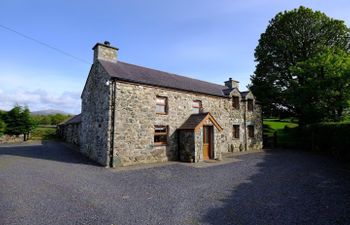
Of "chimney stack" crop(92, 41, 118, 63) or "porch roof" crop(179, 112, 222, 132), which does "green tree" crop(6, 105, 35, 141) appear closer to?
"chimney stack" crop(92, 41, 118, 63)

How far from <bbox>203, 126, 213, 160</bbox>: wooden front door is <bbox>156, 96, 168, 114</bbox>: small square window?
345 centimetres

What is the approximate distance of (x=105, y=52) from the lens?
15125 mm

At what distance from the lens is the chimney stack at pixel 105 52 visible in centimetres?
1487

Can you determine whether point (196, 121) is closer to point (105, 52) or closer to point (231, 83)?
point (105, 52)

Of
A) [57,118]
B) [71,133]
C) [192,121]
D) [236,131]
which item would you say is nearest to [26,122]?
[71,133]

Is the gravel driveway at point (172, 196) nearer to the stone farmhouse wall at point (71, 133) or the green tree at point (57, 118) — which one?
the stone farmhouse wall at point (71, 133)

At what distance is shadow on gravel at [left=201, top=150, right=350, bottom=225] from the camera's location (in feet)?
16.7

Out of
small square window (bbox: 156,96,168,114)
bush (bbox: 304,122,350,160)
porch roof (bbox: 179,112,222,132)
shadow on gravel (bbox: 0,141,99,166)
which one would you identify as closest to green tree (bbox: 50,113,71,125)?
shadow on gravel (bbox: 0,141,99,166)

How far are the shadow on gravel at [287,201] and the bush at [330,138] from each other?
6.33 m

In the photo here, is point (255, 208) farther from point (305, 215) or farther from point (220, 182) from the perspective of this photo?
point (220, 182)

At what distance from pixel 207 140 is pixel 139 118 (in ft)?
18.9

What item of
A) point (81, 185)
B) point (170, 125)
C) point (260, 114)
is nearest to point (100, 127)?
point (170, 125)

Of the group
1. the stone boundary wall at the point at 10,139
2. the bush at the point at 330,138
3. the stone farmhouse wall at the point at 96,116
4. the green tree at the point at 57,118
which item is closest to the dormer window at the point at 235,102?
the bush at the point at 330,138

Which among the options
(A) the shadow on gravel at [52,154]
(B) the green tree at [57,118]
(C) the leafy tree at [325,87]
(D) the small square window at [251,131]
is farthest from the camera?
(B) the green tree at [57,118]
